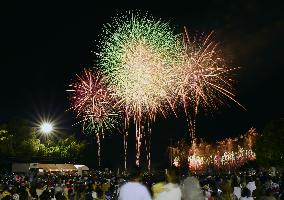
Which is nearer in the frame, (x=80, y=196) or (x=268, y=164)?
(x=80, y=196)

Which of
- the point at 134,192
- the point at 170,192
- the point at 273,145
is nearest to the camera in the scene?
the point at 134,192

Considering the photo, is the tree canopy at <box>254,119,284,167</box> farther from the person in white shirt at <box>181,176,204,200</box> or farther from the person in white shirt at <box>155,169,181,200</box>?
the person in white shirt at <box>155,169,181,200</box>

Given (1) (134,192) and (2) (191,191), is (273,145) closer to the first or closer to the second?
(2) (191,191)

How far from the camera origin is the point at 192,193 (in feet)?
32.9

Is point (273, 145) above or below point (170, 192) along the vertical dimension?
above

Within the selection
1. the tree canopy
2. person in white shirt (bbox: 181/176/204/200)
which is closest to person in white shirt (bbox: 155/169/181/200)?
person in white shirt (bbox: 181/176/204/200)

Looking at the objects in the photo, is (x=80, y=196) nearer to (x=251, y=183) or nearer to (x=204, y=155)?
(x=251, y=183)

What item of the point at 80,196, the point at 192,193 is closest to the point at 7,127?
the point at 80,196

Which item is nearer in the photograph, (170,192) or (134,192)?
(134,192)

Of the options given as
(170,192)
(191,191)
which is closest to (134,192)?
(170,192)

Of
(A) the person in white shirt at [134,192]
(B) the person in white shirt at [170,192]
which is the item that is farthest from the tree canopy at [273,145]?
(A) the person in white shirt at [134,192]

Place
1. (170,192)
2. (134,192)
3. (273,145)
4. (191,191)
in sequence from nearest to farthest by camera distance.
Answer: (134,192)
(170,192)
(191,191)
(273,145)

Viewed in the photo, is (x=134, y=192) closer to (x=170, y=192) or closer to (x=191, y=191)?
(x=170, y=192)

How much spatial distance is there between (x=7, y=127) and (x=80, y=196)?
2296 inches
